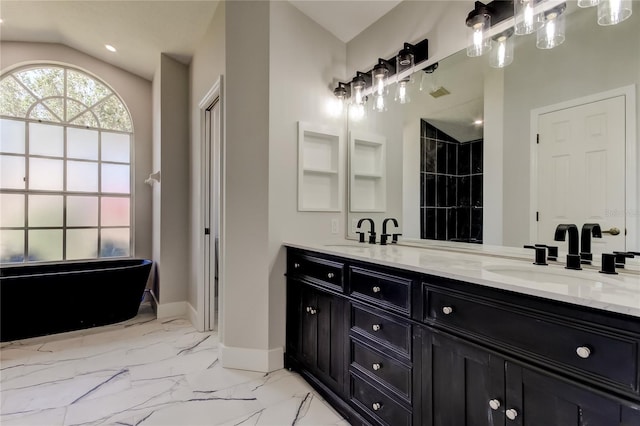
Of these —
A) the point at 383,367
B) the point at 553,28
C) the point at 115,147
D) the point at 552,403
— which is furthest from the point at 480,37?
the point at 115,147

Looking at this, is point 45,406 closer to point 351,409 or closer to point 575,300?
point 351,409

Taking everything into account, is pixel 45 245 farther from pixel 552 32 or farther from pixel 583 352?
pixel 552 32

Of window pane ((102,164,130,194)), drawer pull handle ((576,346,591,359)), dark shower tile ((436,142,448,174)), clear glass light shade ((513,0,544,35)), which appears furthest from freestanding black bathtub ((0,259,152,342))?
clear glass light shade ((513,0,544,35))

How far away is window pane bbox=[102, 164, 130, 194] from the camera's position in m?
4.06

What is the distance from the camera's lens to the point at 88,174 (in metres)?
3.97

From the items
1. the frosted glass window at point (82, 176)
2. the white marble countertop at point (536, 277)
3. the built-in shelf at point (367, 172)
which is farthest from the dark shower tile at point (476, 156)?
the frosted glass window at point (82, 176)

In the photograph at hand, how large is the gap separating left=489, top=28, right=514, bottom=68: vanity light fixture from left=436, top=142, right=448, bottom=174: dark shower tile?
493 millimetres

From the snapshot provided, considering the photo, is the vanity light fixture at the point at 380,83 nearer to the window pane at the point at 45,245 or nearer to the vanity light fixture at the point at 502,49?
the vanity light fixture at the point at 502,49

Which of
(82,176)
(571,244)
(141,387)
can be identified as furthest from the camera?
(82,176)

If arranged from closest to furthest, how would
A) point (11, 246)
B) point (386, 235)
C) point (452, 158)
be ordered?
point (452, 158) → point (386, 235) → point (11, 246)

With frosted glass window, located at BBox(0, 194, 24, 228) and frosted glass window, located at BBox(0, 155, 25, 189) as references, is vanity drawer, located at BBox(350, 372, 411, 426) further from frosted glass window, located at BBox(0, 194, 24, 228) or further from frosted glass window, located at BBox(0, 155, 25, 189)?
frosted glass window, located at BBox(0, 155, 25, 189)

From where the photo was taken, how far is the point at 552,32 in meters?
1.44

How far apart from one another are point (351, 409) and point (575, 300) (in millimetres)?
1327

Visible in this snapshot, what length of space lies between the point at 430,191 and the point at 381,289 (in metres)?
0.83
